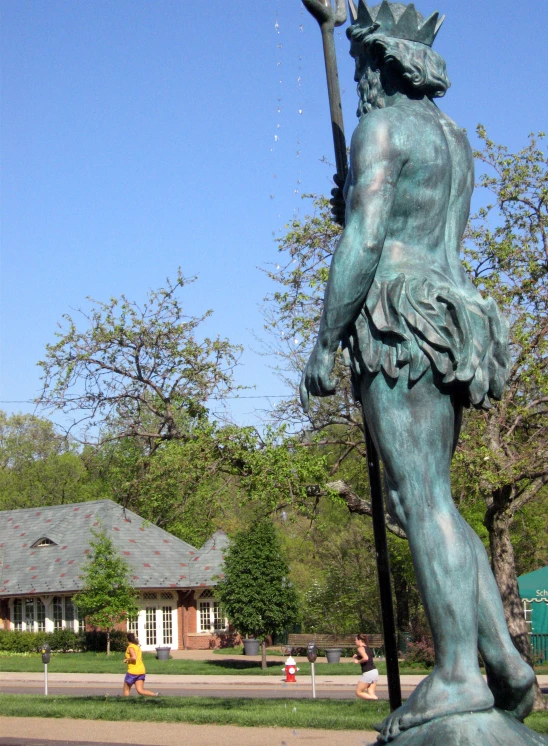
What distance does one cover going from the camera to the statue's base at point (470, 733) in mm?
3414

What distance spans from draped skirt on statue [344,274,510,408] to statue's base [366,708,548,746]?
114 centimetres

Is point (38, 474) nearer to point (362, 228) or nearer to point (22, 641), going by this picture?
point (22, 641)

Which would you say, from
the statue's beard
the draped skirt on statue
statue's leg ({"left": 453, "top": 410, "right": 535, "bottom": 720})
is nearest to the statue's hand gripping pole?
the statue's beard

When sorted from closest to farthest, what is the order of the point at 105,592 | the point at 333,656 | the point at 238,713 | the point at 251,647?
the point at 238,713 < the point at 333,656 < the point at 251,647 < the point at 105,592

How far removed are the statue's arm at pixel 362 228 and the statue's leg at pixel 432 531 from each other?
10.6 inches

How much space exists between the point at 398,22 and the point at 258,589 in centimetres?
3080

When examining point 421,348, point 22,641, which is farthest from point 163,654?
point 421,348

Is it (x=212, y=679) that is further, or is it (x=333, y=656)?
(x=333, y=656)

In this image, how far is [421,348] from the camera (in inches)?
152

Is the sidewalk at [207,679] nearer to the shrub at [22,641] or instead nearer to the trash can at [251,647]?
the trash can at [251,647]

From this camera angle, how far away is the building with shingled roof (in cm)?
4359

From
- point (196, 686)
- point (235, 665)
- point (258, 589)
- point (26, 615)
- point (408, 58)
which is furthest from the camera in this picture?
point (26, 615)

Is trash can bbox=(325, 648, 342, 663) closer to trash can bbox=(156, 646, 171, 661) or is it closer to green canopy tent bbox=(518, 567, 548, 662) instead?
green canopy tent bbox=(518, 567, 548, 662)

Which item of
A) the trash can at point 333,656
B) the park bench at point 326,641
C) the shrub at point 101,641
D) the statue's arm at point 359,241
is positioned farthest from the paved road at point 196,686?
the statue's arm at point 359,241
